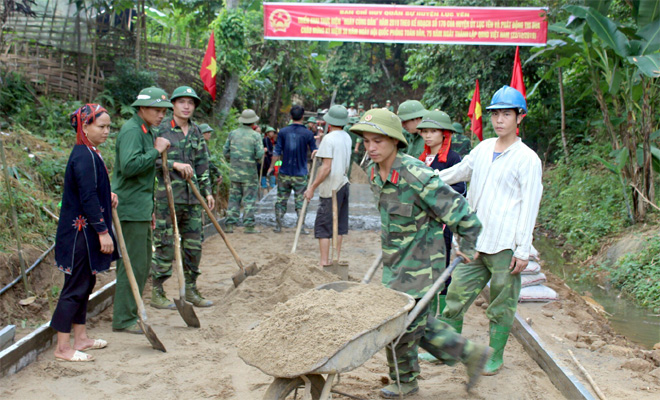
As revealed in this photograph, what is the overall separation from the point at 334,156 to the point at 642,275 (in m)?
4.14

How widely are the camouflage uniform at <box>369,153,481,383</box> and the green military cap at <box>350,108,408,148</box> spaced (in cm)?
21

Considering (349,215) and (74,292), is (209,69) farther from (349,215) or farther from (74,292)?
(74,292)

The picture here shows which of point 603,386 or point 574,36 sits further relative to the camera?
point 574,36

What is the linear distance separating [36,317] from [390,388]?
3409mm

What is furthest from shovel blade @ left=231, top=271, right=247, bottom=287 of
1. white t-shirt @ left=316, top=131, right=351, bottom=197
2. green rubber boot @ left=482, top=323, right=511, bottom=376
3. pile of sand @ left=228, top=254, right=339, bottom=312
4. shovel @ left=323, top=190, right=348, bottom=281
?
green rubber boot @ left=482, top=323, right=511, bottom=376

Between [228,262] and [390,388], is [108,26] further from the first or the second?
[390,388]

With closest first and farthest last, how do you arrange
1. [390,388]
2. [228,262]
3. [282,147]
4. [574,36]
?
1. [390,388]
2. [228,262]
3. [574,36]
4. [282,147]

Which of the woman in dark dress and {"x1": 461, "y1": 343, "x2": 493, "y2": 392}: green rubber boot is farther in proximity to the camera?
the woman in dark dress

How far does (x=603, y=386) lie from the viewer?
13.7ft

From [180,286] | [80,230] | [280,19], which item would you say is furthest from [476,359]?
[280,19]

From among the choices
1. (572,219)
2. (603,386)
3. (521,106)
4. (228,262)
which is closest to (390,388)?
(603,386)

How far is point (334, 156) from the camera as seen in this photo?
7.38m

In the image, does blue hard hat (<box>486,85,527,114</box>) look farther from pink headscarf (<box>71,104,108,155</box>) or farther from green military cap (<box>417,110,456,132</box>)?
Result: pink headscarf (<box>71,104,108,155</box>)

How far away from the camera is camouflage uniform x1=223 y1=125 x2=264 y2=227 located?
10195 millimetres
